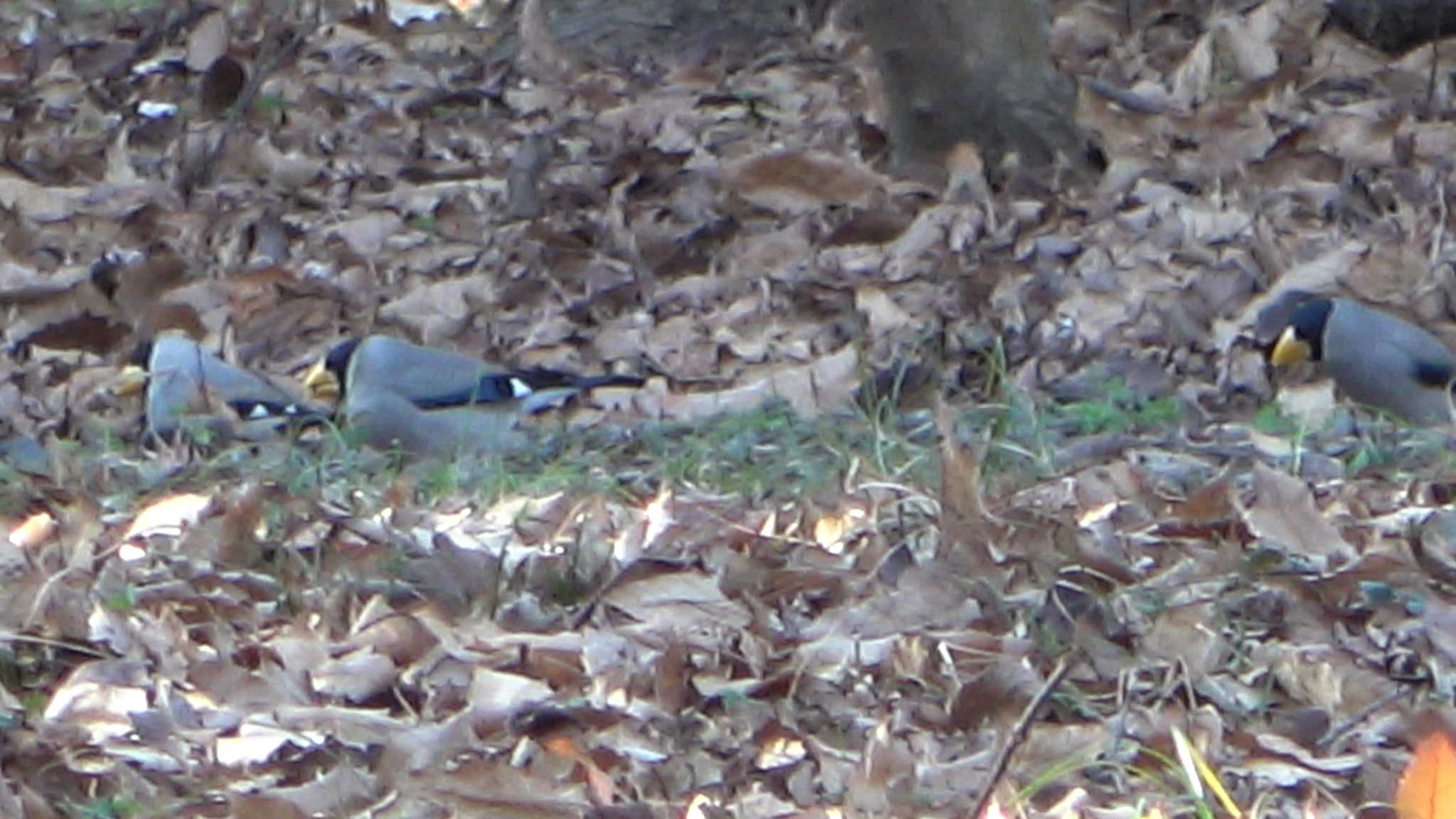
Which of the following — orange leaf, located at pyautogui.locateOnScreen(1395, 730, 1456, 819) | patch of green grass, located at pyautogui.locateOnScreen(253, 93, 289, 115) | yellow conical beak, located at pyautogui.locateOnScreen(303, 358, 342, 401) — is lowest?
patch of green grass, located at pyautogui.locateOnScreen(253, 93, 289, 115)

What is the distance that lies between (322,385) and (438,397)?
488mm

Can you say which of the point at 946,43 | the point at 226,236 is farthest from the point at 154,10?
the point at 946,43

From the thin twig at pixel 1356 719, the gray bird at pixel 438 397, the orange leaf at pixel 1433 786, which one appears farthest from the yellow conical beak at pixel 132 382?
the orange leaf at pixel 1433 786

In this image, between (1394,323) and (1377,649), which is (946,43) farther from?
(1377,649)

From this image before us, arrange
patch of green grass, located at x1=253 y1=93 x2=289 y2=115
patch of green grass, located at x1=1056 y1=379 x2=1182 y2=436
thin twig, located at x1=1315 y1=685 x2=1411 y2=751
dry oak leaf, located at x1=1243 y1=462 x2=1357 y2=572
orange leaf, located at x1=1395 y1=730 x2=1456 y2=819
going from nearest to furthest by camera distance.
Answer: orange leaf, located at x1=1395 y1=730 x2=1456 y2=819 < thin twig, located at x1=1315 y1=685 x2=1411 y2=751 < dry oak leaf, located at x1=1243 y1=462 x2=1357 y2=572 < patch of green grass, located at x1=1056 y1=379 x2=1182 y2=436 < patch of green grass, located at x1=253 y1=93 x2=289 y2=115

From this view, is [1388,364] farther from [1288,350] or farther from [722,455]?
[722,455]

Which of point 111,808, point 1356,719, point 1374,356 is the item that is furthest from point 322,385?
point 1356,719

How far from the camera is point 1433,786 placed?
209 cm

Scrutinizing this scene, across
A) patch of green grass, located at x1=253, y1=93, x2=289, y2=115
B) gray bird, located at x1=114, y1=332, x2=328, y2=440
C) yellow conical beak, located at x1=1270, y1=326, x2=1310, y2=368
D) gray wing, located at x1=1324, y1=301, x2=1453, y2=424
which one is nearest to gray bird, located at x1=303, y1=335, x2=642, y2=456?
gray bird, located at x1=114, y1=332, x2=328, y2=440

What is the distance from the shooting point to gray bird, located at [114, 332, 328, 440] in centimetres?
721

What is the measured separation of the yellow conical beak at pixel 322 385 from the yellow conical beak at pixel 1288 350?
8.10ft

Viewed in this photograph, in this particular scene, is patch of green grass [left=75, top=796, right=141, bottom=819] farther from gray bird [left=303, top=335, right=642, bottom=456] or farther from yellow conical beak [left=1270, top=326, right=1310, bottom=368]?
yellow conical beak [left=1270, top=326, right=1310, bottom=368]

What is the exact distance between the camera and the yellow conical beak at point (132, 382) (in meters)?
7.72

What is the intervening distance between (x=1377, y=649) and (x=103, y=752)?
186 centimetres
